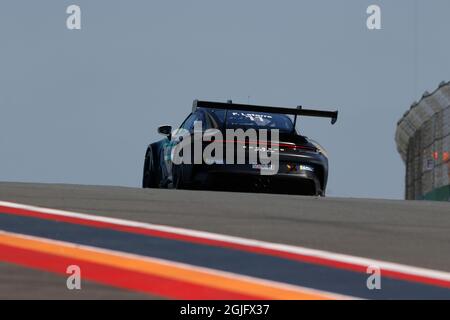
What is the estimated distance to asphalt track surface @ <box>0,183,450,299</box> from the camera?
648cm

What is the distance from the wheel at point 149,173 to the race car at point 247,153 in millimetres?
1544

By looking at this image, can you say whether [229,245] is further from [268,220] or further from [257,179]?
[257,179]

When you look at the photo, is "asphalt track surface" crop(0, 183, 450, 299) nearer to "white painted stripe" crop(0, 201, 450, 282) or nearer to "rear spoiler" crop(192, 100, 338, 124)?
"white painted stripe" crop(0, 201, 450, 282)

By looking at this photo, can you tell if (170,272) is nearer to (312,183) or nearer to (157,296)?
(157,296)

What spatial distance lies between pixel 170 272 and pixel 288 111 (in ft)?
31.7

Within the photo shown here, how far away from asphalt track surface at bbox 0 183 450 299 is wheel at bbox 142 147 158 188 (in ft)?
18.1

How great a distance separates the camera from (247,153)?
15406mm

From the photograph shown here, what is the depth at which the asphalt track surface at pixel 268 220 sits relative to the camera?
648cm

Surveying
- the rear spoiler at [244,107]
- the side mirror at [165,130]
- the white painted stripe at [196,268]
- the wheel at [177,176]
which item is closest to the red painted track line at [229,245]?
the white painted stripe at [196,268]

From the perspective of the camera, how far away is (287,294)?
589 centimetres

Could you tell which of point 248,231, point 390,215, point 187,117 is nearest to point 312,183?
point 187,117

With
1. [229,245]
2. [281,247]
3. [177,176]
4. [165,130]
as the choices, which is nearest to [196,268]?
[229,245]

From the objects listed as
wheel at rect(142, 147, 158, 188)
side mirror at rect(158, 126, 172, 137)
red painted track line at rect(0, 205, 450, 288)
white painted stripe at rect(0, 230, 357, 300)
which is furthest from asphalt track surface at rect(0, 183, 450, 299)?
wheel at rect(142, 147, 158, 188)

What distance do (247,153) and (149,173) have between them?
3.12 m
